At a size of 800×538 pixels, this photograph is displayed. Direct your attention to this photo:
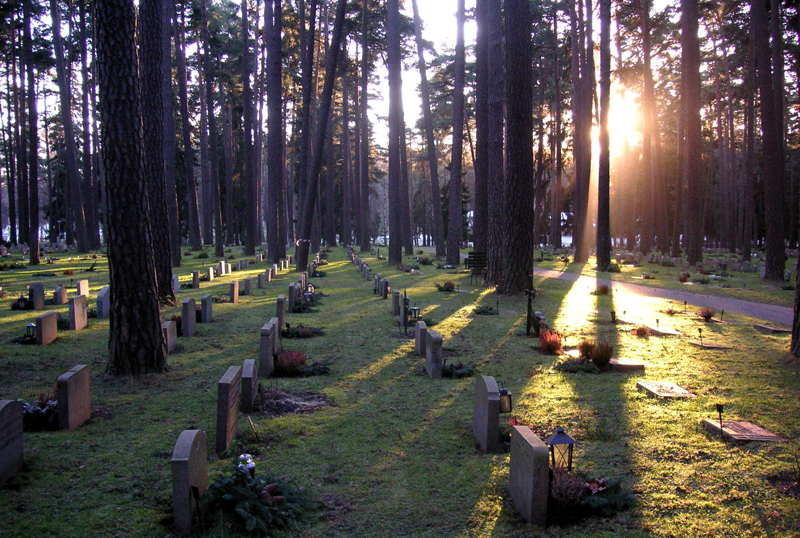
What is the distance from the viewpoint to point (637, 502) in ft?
13.1

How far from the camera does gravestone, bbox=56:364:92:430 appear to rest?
527 centimetres

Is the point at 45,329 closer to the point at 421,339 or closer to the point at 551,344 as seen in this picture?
the point at 421,339

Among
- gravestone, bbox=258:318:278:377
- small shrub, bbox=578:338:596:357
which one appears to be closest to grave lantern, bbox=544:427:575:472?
small shrub, bbox=578:338:596:357

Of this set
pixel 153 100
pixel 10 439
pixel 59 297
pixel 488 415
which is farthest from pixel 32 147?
pixel 488 415

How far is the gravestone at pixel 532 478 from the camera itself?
3709mm

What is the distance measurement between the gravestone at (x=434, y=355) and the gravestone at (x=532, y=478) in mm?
3415

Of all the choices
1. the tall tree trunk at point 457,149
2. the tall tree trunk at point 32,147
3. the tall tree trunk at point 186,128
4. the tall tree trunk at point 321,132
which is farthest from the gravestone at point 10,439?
the tall tree trunk at point 186,128

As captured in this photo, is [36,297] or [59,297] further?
[59,297]

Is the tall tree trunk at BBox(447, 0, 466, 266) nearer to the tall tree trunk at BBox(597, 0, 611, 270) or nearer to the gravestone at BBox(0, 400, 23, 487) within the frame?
the tall tree trunk at BBox(597, 0, 611, 270)

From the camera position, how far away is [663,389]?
6.62 metres

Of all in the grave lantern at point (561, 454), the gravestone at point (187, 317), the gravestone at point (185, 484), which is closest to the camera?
the gravestone at point (185, 484)

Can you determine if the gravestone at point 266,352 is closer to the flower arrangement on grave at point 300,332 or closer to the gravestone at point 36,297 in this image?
the flower arrangement on grave at point 300,332

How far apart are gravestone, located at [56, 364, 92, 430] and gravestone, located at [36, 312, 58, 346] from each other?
4.19m

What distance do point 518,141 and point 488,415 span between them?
10.8 metres
